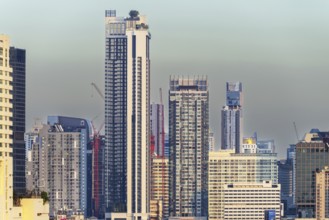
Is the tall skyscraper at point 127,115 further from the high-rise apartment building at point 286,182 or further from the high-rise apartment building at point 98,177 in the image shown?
the high-rise apartment building at point 286,182

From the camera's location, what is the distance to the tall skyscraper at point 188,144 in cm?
9831

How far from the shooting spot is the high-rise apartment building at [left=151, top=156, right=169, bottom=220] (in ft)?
317

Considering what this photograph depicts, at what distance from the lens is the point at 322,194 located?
9088 cm

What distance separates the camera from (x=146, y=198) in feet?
315

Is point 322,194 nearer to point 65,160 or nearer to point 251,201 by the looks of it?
point 251,201

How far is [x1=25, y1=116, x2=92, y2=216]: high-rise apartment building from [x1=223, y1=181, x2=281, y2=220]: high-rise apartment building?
767 cm

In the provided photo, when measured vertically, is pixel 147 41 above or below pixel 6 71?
above

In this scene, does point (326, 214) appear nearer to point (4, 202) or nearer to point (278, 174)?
point (278, 174)

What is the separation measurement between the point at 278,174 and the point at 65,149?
484 inches

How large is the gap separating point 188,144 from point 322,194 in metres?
13.2

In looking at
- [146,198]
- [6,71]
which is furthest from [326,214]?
[6,71]

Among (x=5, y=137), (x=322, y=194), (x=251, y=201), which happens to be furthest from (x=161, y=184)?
(x=5, y=137)

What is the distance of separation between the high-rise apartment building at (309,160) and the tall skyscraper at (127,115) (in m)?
8.43

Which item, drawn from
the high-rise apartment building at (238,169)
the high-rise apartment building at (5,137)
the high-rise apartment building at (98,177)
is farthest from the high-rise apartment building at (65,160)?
the high-rise apartment building at (5,137)
